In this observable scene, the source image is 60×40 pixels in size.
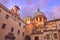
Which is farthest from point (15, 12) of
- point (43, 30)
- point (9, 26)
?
point (43, 30)

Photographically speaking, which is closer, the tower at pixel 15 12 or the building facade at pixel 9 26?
the building facade at pixel 9 26

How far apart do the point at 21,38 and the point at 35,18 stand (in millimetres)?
17714

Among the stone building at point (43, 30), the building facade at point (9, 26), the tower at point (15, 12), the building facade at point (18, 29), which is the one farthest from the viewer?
the tower at point (15, 12)

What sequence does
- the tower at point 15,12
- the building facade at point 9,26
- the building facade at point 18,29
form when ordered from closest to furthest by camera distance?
the building facade at point 9,26 < the building facade at point 18,29 < the tower at point 15,12

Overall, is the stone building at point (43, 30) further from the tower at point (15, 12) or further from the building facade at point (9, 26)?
the tower at point (15, 12)

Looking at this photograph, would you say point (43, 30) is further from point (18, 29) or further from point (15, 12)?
point (15, 12)

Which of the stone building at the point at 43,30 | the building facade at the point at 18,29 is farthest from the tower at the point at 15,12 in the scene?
the stone building at the point at 43,30

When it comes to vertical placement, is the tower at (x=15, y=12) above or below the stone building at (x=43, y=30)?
above

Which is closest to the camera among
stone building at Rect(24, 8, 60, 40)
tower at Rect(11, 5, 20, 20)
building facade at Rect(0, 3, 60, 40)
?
building facade at Rect(0, 3, 60, 40)

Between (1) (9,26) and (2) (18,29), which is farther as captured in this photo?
(2) (18,29)

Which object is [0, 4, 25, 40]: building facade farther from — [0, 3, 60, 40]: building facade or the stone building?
the stone building

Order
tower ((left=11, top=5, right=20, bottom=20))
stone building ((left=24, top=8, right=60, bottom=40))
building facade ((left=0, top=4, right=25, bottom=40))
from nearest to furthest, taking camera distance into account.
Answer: building facade ((left=0, top=4, right=25, bottom=40)) → stone building ((left=24, top=8, right=60, bottom=40)) → tower ((left=11, top=5, right=20, bottom=20))

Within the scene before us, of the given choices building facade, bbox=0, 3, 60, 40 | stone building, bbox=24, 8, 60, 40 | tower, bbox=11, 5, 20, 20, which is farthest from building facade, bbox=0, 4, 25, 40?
stone building, bbox=24, 8, 60, 40

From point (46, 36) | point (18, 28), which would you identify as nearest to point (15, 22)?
point (18, 28)
